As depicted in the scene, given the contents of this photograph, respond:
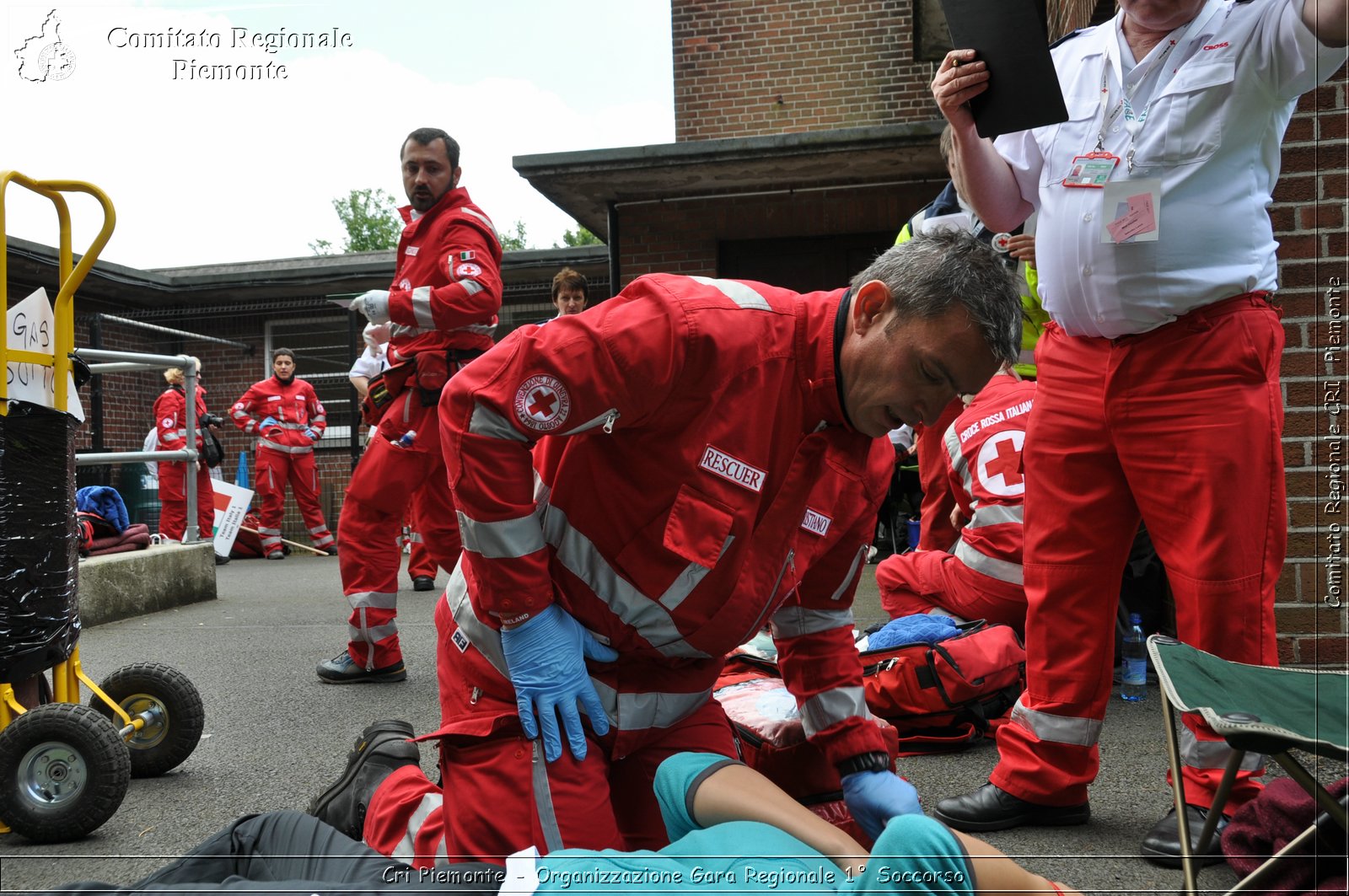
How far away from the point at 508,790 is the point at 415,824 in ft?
1.28

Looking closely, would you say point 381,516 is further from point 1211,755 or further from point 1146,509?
point 1211,755

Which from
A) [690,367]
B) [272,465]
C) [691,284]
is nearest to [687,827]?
[690,367]

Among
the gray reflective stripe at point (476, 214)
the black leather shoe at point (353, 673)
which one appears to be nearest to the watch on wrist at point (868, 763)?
the black leather shoe at point (353, 673)

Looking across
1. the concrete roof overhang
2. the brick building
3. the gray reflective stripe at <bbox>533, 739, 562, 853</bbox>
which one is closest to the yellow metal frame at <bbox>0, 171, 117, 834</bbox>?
the gray reflective stripe at <bbox>533, 739, 562, 853</bbox>

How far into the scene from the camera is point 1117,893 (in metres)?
2.07

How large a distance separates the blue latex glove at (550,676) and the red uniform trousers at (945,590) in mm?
2138

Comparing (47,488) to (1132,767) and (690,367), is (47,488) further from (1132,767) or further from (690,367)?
(1132,767)

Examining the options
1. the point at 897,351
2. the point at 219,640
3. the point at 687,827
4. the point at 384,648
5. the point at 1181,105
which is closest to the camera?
the point at 687,827

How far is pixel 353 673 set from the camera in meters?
4.42

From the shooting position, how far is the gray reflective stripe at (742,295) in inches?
78.0

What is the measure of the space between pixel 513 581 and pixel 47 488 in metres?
1.62

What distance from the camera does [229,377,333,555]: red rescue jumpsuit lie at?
11.4 m

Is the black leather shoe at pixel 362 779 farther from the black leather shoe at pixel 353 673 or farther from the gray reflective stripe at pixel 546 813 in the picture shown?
the black leather shoe at pixel 353 673

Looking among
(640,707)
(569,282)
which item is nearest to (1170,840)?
(640,707)
